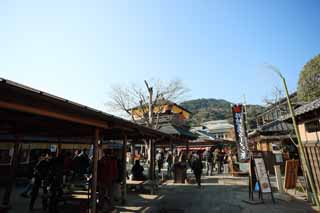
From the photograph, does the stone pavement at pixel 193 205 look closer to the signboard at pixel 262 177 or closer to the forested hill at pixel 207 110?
the signboard at pixel 262 177

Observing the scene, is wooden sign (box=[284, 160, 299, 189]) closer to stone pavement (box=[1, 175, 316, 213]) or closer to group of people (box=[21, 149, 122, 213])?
stone pavement (box=[1, 175, 316, 213])

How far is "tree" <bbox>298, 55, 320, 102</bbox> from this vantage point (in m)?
18.5

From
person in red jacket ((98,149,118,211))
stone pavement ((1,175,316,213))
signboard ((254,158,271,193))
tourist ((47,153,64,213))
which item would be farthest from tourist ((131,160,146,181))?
signboard ((254,158,271,193))

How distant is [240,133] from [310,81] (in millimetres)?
16356

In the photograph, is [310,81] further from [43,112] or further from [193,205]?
[43,112]

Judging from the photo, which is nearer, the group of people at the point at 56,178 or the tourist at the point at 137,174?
the group of people at the point at 56,178

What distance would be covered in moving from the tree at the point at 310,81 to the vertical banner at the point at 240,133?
48.9 ft

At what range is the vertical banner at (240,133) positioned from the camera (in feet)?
26.0

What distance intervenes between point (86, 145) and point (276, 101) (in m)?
19.1

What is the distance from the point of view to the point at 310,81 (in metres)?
19.1

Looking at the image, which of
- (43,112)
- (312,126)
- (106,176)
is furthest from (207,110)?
(43,112)

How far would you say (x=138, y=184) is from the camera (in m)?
8.46

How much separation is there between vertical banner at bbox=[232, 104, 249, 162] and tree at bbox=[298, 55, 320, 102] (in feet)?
48.9

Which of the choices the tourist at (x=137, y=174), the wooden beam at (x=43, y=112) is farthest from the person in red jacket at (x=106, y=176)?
the tourist at (x=137, y=174)
